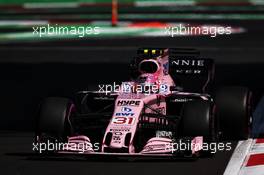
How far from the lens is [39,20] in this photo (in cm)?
4338

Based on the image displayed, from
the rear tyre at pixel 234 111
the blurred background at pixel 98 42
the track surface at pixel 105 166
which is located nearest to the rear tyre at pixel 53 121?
the track surface at pixel 105 166

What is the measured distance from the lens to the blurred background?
2178cm

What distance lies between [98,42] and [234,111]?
18.9 meters

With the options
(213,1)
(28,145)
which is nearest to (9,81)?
(28,145)

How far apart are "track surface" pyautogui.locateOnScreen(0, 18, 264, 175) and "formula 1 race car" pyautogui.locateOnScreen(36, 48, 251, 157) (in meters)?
0.22

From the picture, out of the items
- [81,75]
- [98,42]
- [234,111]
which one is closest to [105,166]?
[234,111]

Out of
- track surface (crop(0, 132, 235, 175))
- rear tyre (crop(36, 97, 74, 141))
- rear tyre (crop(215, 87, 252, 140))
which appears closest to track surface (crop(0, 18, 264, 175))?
track surface (crop(0, 132, 235, 175))

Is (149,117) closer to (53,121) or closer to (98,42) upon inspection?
(53,121)

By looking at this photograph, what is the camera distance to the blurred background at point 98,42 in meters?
21.8

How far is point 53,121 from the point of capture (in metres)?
13.4

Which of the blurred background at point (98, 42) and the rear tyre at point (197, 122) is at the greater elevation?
the rear tyre at point (197, 122)

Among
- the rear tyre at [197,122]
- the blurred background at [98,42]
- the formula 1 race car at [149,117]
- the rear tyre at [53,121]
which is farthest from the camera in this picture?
the blurred background at [98,42]

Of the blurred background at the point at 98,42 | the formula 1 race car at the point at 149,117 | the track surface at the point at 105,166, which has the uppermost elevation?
the formula 1 race car at the point at 149,117

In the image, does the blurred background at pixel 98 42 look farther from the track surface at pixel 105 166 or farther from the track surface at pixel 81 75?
the track surface at pixel 105 166
